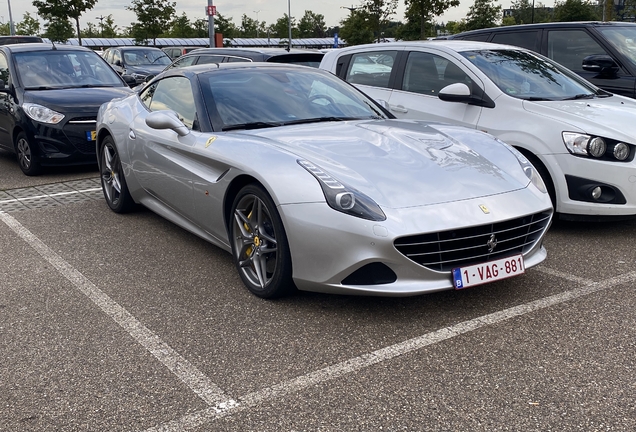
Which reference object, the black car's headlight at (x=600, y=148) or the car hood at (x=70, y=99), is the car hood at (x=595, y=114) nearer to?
the black car's headlight at (x=600, y=148)

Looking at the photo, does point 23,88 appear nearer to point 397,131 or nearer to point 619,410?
point 397,131

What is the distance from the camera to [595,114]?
557 cm

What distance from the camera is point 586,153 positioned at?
5277 millimetres

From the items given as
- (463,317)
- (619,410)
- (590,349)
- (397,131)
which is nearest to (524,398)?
(619,410)

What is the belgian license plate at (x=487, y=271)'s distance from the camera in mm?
3576

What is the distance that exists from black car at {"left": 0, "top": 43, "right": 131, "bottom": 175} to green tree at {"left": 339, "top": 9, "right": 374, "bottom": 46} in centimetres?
4875

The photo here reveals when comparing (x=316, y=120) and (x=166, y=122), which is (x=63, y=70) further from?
(x=316, y=120)

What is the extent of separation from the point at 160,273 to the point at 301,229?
147 centimetres

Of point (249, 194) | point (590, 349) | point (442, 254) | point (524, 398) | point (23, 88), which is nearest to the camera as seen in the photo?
point (524, 398)

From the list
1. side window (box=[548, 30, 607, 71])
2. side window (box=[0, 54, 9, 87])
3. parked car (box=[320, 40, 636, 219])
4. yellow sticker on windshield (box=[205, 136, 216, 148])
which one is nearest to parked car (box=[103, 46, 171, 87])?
side window (box=[0, 54, 9, 87])

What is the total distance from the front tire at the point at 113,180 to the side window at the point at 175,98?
645 millimetres

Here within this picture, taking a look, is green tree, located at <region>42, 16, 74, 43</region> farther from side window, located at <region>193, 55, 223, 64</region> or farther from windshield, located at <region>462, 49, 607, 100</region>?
windshield, located at <region>462, 49, 607, 100</region>

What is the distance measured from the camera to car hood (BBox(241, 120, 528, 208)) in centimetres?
370

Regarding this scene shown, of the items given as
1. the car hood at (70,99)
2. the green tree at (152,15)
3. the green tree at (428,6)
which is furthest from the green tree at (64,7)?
the car hood at (70,99)
